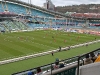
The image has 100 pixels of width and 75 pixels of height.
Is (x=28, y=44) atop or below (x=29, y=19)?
below

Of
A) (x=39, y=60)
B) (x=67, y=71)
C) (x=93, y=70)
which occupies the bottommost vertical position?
(x=39, y=60)

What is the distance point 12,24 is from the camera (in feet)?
221

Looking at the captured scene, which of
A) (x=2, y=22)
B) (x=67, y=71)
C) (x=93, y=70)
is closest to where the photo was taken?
(x=93, y=70)

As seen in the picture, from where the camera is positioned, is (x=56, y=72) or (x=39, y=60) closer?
(x=56, y=72)

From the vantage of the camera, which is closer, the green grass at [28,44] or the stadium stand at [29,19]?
the green grass at [28,44]

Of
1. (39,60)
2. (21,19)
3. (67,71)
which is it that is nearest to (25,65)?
(39,60)

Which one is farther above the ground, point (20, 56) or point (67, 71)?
point (67, 71)

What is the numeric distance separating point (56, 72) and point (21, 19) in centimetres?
7190

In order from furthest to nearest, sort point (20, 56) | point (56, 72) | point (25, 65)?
point (20, 56), point (25, 65), point (56, 72)

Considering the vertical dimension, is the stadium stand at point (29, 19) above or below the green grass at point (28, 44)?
above

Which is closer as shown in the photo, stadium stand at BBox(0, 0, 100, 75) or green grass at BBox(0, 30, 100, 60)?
green grass at BBox(0, 30, 100, 60)

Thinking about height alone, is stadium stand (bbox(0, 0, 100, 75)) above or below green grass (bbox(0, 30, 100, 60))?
above

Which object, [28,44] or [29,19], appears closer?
[28,44]

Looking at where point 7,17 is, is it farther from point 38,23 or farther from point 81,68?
point 81,68
